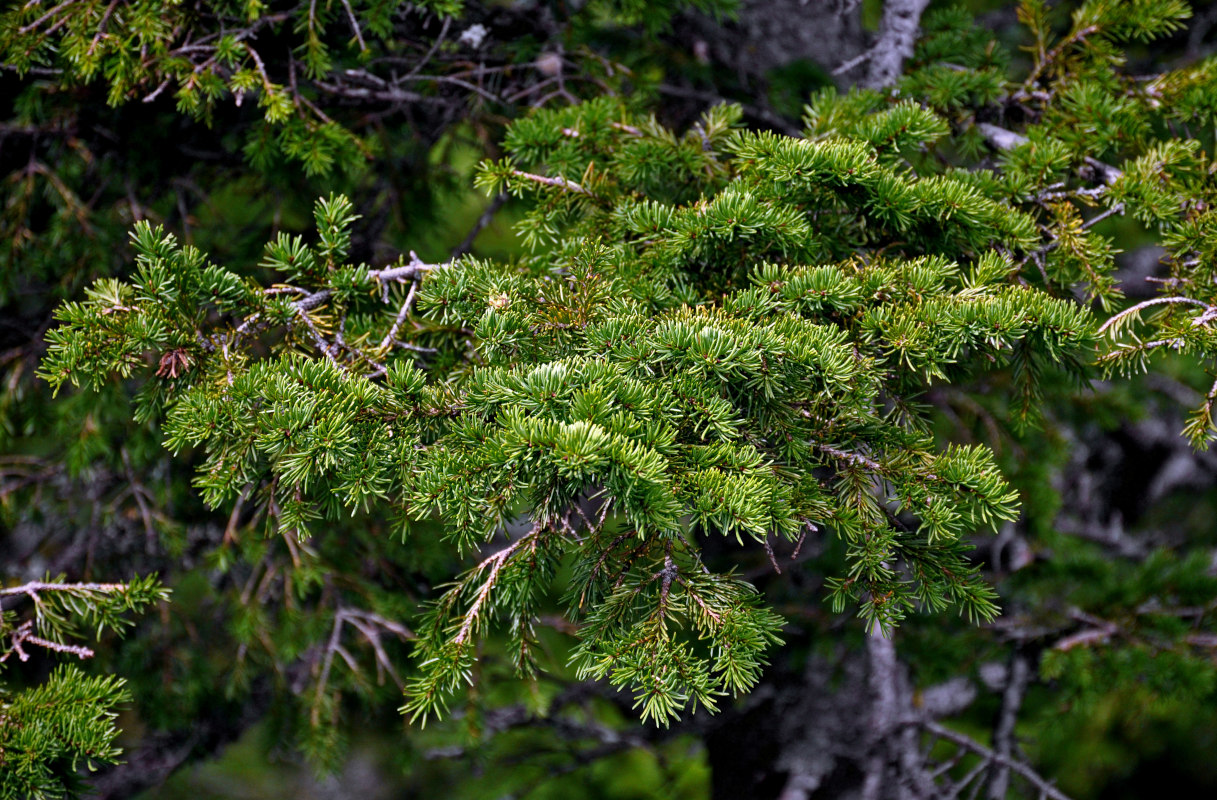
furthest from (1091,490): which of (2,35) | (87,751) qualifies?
(2,35)

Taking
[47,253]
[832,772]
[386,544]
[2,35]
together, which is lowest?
[832,772]

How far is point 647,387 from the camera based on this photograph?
144 centimetres

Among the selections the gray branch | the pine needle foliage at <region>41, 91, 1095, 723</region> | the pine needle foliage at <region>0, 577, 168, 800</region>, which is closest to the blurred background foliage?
the gray branch

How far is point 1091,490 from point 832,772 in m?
2.75

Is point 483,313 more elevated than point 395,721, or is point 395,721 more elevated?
point 483,313

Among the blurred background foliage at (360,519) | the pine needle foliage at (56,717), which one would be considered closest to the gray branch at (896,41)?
the blurred background foliage at (360,519)

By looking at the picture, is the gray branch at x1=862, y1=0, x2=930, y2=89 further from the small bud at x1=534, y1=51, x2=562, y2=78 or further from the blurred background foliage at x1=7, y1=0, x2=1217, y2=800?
the small bud at x1=534, y1=51, x2=562, y2=78

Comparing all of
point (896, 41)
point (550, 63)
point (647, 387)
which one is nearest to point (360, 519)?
point (550, 63)

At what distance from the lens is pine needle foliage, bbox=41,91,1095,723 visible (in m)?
1.38

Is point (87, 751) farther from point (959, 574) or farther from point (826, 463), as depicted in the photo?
point (959, 574)

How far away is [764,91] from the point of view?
3.32m

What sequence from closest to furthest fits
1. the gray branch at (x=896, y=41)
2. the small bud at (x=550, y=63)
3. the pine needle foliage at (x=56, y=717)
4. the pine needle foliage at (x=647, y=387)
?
the pine needle foliage at (x=647, y=387), the pine needle foliage at (x=56, y=717), the gray branch at (x=896, y=41), the small bud at (x=550, y=63)

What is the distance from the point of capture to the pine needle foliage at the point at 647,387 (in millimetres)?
1383

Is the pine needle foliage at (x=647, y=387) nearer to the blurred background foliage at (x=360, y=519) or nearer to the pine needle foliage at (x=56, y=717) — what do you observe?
the pine needle foliage at (x=56, y=717)
